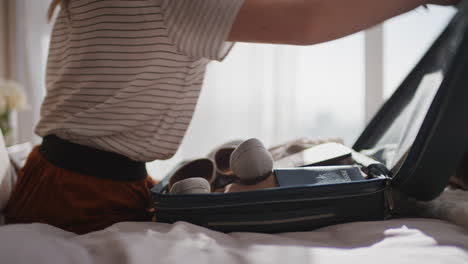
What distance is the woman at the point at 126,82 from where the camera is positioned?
0.55m

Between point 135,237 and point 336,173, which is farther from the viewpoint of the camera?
point 336,173

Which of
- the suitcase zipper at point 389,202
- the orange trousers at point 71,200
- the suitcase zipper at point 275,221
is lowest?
the orange trousers at point 71,200

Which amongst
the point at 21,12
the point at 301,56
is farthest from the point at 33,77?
the point at 301,56

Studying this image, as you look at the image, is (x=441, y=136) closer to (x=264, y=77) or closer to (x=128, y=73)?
(x=128, y=73)

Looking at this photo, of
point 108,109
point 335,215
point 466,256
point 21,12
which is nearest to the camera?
point 466,256

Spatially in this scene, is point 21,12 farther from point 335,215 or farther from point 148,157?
point 335,215

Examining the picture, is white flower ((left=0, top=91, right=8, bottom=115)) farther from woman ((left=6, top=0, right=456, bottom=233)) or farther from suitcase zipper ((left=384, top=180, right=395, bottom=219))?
suitcase zipper ((left=384, top=180, right=395, bottom=219))

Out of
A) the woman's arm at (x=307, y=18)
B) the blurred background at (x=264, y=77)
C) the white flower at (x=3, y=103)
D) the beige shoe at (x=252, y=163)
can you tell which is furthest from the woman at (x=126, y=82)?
the blurred background at (x=264, y=77)

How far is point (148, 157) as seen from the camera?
712 millimetres

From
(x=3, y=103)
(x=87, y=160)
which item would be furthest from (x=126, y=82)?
(x=3, y=103)

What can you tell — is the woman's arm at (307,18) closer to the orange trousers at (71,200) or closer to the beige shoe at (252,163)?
the beige shoe at (252,163)

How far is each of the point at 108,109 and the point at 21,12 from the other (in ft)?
7.45

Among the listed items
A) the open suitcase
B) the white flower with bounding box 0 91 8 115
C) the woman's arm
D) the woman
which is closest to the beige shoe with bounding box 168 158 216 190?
the woman

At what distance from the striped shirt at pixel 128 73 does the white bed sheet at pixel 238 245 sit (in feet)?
0.67
